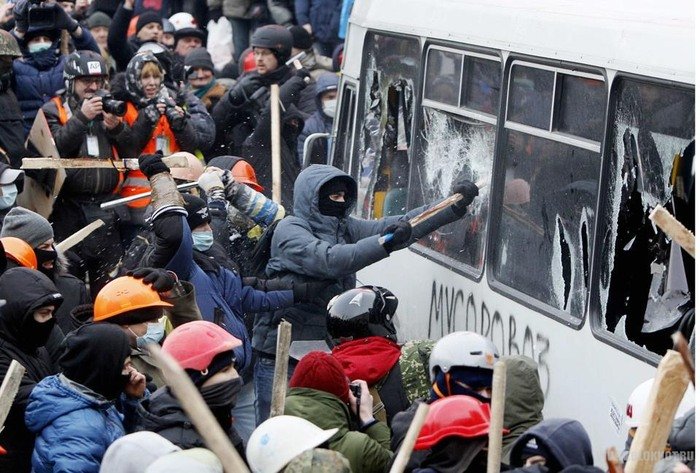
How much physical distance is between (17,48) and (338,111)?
209 centimetres

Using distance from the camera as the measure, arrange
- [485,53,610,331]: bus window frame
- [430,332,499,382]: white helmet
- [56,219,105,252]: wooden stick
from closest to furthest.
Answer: [430,332,499,382]: white helmet, [485,53,610,331]: bus window frame, [56,219,105,252]: wooden stick

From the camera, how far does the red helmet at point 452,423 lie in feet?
15.0

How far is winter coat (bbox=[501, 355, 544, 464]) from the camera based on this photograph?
5359 millimetres

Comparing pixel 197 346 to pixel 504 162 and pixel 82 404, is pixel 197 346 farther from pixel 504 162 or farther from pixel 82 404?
pixel 504 162

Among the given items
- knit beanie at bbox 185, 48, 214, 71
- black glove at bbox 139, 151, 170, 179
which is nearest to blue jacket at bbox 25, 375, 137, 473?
black glove at bbox 139, 151, 170, 179

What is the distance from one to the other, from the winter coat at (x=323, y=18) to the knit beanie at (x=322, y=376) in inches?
373

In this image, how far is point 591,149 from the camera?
6555 mm

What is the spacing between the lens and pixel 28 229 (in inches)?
296

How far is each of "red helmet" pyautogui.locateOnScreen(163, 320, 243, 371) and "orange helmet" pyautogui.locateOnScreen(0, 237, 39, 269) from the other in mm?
2060

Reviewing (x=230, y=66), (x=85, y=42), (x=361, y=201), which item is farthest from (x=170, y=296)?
(x=230, y=66)

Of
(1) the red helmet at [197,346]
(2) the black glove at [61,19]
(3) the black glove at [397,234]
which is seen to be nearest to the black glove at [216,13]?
(2) the black glove at [61,19]

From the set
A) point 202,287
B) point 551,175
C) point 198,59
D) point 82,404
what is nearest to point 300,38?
point 198,59

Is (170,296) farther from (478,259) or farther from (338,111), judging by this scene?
(338,111)

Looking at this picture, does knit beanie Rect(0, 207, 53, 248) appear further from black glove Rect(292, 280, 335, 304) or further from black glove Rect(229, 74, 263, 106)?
black glove Rect(229, 74, 263, 106)
